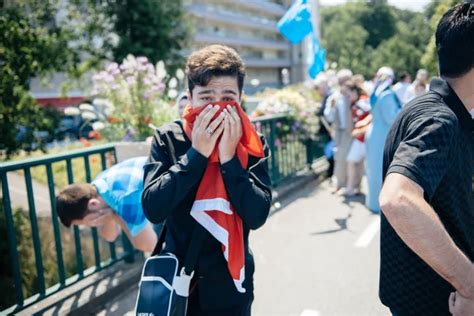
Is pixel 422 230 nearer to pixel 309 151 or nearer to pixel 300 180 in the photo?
pixel 300 180

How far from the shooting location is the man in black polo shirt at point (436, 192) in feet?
4.41

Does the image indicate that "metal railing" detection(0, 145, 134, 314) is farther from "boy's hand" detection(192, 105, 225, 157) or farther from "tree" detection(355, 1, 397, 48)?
"tree" detection(355, 1, 397, 48)

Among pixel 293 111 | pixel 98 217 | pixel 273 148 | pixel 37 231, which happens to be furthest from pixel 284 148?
pixel 98 217

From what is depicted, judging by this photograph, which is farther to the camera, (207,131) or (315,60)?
(315,60)

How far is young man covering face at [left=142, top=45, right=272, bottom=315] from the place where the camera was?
6.12 ft

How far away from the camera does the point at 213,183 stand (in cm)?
193

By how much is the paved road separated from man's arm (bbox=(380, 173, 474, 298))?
7.57 ft

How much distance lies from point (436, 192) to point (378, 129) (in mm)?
4886

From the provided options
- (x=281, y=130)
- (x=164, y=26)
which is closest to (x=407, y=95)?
(x=281, y=130)

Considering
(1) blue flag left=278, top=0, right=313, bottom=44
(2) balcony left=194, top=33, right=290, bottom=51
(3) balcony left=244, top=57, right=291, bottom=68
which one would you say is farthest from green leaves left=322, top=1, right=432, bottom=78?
(1) blue flag left=278, top=0, right=313, bottom=44

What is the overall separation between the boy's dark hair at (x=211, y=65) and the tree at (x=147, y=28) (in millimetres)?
17161

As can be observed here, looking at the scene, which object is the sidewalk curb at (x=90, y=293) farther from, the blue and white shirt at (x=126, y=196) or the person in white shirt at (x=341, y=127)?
the person in white shirt at (x=341, y=127)

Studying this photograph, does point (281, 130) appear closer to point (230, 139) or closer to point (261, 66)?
point (230, 139)

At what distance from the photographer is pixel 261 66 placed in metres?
69.5
